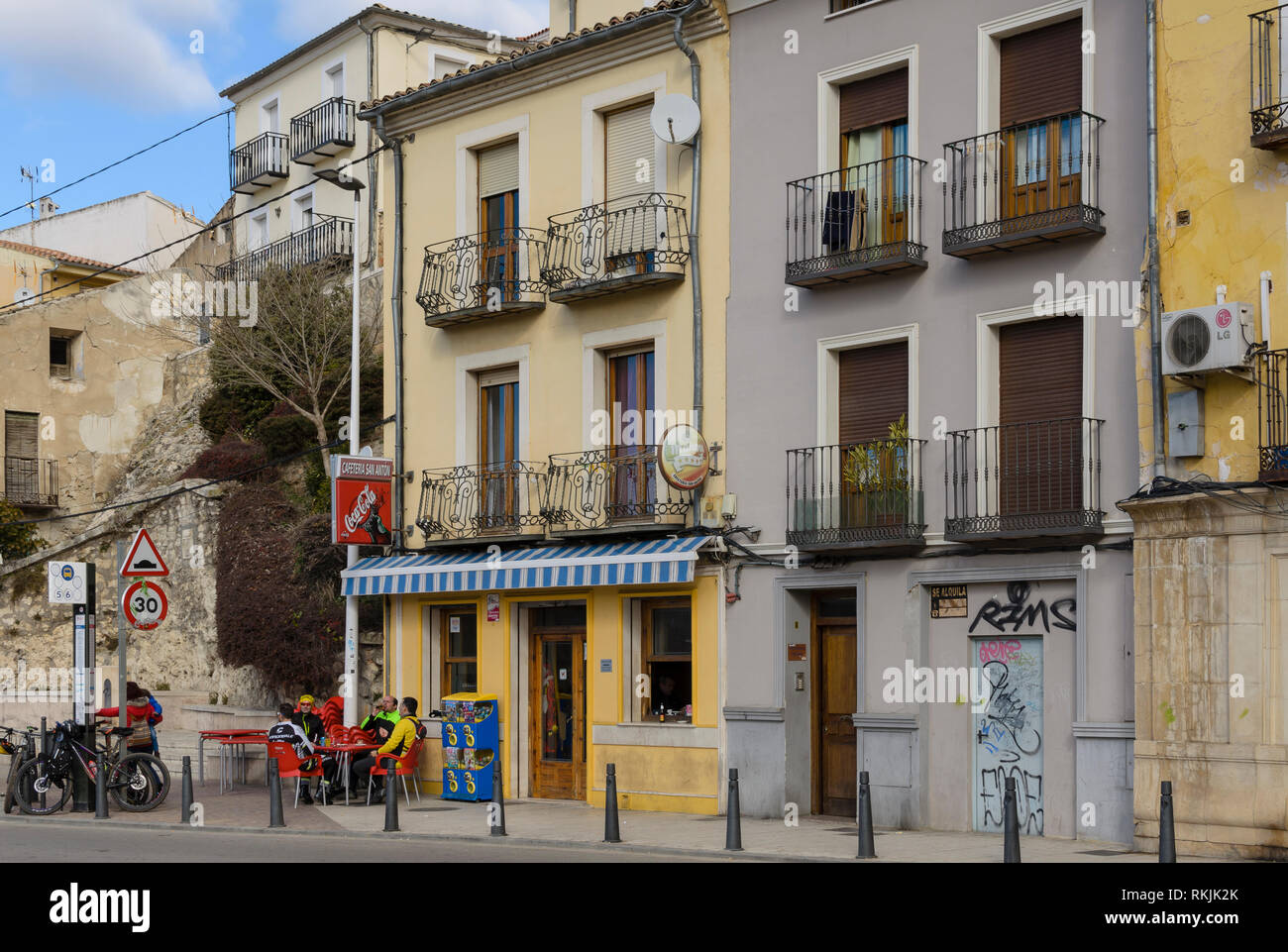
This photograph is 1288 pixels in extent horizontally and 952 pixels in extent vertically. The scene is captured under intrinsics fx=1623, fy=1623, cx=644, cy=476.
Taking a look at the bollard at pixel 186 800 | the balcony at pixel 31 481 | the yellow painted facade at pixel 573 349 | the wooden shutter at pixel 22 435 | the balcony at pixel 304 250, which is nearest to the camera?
the bollard at pixel 186 800

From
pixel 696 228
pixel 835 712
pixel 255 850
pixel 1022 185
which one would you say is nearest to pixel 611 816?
pixel 255 850

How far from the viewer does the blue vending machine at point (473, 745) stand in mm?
22172

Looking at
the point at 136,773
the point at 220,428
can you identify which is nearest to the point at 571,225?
the point at 136,773

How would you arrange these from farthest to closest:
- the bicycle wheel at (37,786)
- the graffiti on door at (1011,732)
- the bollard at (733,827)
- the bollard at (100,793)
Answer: the bicycle wheel at (37,786) < the bollard at (100,793) < the graffiti on door at (1011,732) < the bollard at (733,827)

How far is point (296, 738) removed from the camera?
21125 millimetres

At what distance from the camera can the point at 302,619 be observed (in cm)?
2847

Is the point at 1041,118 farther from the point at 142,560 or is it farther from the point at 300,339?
the point at 300,339

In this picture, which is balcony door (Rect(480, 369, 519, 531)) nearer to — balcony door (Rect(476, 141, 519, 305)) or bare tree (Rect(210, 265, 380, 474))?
balcony door (Rect(476, 141, 519, 305))

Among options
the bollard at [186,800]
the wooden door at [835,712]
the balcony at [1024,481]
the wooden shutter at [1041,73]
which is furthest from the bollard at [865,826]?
the bollard at [186,800]

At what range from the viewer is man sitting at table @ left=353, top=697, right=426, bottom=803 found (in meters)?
21.0

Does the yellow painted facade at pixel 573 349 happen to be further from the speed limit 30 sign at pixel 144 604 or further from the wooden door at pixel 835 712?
the speed limit 30 sign at pixel 144 604

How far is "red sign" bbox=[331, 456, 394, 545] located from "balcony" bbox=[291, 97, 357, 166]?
1820 cm

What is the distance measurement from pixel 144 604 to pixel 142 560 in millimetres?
716

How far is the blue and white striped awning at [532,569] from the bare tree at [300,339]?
8.89 meters
